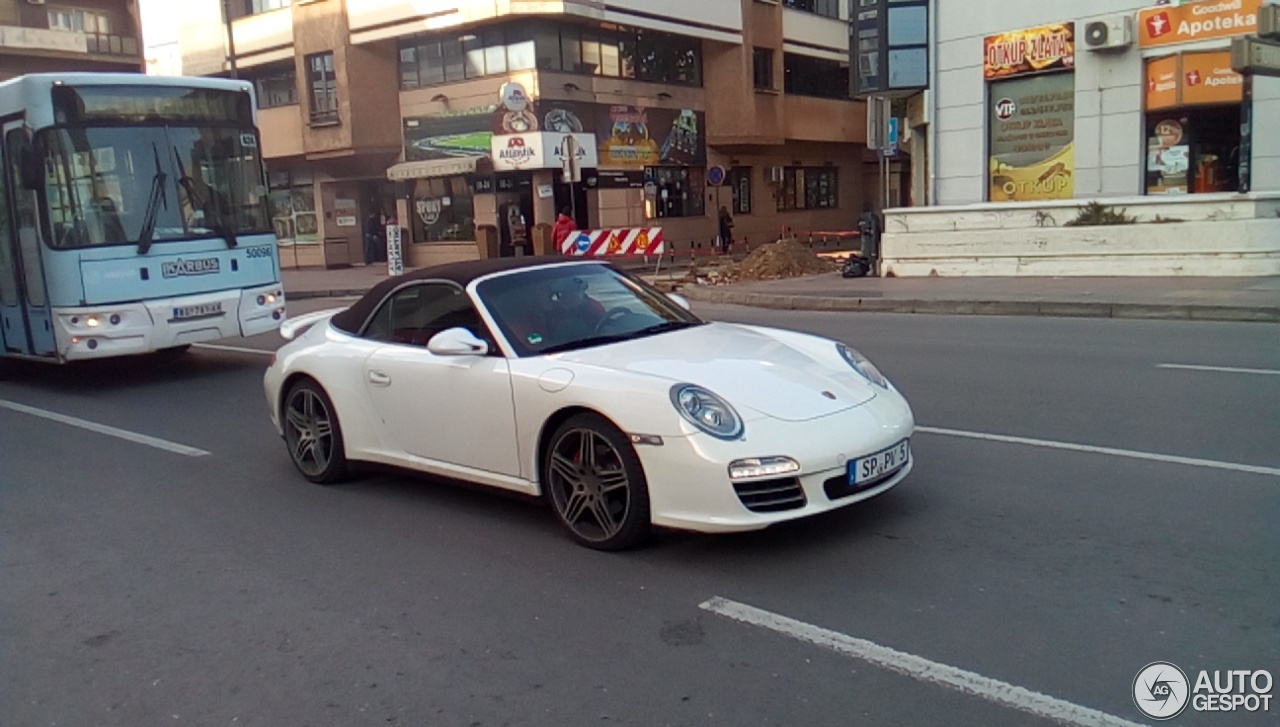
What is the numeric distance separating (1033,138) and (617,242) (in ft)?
29.4

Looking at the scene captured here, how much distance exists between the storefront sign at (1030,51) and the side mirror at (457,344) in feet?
56.9

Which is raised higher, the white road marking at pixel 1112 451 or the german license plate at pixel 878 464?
the german license plate at pixel 878 464

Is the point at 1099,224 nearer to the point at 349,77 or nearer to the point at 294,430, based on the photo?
the point at 294,430

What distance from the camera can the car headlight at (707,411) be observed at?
4988mm

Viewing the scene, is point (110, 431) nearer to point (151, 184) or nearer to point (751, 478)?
point (151, 184)

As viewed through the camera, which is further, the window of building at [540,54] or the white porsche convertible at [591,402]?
the window of building at [540,54]

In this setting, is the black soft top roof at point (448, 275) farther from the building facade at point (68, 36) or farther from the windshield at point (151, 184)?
the building facade at point (68, 36)

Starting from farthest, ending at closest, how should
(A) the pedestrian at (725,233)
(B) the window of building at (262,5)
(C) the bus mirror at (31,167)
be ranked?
→ 1. (A) the pedestrian at (725,233)
2. (B) the window of building at (262,5)
3. (C) the bus mirror at (31,167)

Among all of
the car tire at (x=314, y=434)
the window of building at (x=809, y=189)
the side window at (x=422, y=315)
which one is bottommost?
the car tire at (x=314, y=434)

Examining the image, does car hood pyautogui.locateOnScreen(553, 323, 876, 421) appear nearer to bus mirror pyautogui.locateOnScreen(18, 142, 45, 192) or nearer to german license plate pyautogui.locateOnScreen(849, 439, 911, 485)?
german license plate pyautogui.locateOnScreen(849, 439, 911, 485)

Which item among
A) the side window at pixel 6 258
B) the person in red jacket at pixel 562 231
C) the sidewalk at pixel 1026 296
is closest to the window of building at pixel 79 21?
the person in red jacket at pixel 562 231

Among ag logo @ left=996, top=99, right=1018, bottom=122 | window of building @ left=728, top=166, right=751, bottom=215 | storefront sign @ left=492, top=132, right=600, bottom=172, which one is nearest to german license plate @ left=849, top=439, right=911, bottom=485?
ag logo @ left=996, top=99, right=1018, bottom=122

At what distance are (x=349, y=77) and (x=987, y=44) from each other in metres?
20.8

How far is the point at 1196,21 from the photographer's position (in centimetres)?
1830
